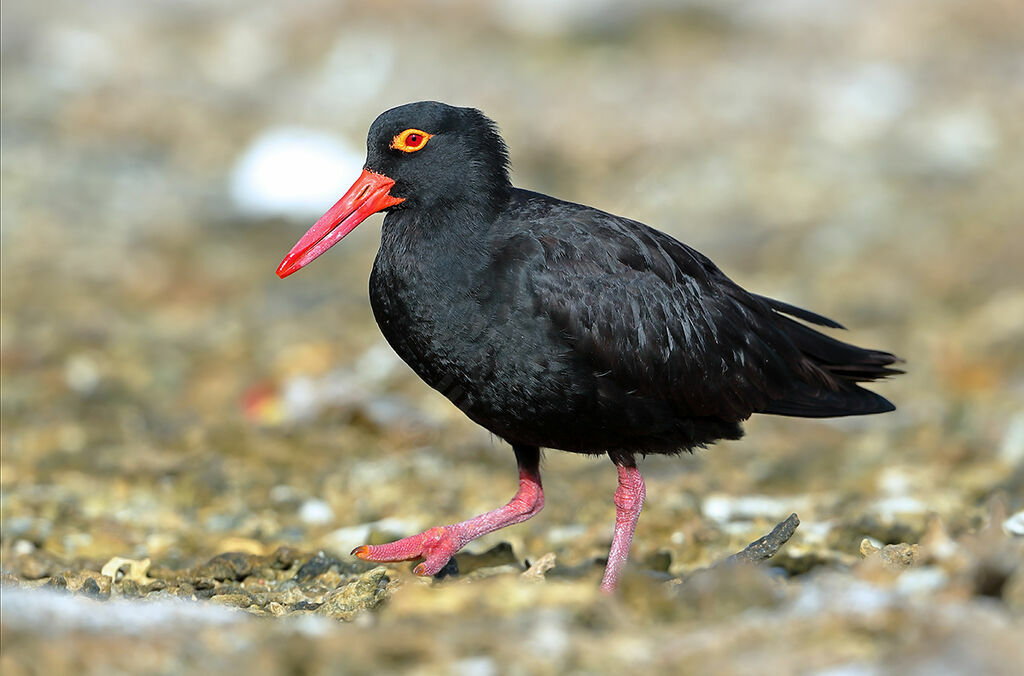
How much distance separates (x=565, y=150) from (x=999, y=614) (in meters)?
9.77

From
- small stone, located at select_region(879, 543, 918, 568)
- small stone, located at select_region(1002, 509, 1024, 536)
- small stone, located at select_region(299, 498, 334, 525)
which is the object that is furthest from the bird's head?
small stone, located at select_region(1002, 509, 1024, 536)

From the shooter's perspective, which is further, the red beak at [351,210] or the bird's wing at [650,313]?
the red beak at [351,210]

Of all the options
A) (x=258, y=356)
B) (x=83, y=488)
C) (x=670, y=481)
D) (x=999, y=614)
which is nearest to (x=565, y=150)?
(x=258, y=356)

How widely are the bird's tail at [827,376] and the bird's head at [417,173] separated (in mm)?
1626

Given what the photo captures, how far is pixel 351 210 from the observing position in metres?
5.31

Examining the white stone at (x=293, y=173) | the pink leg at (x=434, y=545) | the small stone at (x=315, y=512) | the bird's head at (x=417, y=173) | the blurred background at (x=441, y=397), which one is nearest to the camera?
the blurred background at (x=441, y=397)

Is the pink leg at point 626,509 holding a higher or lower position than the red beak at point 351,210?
lower

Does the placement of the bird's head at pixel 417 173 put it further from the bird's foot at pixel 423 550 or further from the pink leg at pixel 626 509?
the pink leg at pixel 626 509

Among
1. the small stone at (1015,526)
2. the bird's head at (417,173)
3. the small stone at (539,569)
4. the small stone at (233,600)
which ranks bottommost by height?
the small stone at (233,600)

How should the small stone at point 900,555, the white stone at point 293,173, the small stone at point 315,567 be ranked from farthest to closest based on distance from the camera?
the white stone at point 293,173 → the small stone at point 315,567 → the small stone at point 900,555

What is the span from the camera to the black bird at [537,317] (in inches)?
194

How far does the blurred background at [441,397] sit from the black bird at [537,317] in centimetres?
66

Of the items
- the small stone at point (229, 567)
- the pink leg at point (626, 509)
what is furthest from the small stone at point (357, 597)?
the pink leg at point (626, 509)

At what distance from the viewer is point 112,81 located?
13.8 m
